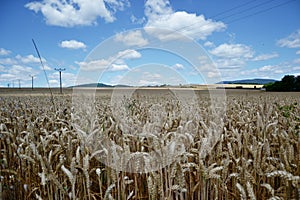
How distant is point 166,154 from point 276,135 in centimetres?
217

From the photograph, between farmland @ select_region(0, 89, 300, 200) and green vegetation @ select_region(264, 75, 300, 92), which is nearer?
farmland @ select_region(0, 89, 300, 200)

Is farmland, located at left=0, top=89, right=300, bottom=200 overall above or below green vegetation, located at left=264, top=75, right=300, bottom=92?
below

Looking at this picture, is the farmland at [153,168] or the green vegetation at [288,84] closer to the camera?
the farmland at [153,168]

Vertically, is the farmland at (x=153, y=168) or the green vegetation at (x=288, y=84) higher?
the green vegetation at (x=288, y=84)

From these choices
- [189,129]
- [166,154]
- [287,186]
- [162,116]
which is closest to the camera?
[287,186]

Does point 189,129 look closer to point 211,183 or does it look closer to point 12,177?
point 211,183

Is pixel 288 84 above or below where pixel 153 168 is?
above

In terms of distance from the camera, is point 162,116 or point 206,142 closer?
point 206,142

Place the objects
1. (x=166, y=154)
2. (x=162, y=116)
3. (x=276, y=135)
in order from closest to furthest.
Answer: (x=166, y=154) < (x=276, y=135) < (x=162, y=116)

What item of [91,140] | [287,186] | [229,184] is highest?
[91,140]

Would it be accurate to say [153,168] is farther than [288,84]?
No

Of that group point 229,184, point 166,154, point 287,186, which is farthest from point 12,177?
point 287,186

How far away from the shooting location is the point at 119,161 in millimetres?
2451

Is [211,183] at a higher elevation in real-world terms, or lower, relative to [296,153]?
lower
